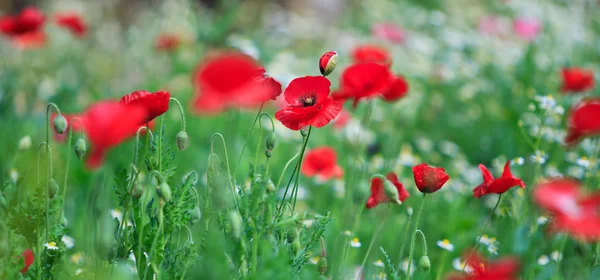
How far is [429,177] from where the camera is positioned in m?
1.24

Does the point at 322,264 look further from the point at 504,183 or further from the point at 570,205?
the point at 570,205

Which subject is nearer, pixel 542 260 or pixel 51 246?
pixel 51 246

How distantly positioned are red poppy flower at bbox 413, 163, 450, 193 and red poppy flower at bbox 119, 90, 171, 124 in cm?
51

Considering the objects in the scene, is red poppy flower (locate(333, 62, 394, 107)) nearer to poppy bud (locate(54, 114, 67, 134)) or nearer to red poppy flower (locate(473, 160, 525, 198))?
red poppy flower (locate(473, 160, 525, 198))

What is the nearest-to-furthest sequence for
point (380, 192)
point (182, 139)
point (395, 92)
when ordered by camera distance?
point (182, 139) → point (380, 192) → point (395, 92)

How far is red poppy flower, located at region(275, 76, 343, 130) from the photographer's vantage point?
3.91ft

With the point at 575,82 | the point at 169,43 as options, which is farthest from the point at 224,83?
the point at 169,43

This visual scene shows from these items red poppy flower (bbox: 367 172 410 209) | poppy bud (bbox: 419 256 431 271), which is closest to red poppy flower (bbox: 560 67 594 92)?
red poppy flower (bbox: 367 172 410 209)

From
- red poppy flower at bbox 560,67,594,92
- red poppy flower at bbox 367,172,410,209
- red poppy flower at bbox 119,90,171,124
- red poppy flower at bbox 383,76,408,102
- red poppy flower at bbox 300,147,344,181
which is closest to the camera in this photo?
red poppy flower at bbox 119,90,171,124

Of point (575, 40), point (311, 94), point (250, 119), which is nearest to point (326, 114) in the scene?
point (311, 94)

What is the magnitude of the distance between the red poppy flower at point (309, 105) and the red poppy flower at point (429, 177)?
0.69 feet

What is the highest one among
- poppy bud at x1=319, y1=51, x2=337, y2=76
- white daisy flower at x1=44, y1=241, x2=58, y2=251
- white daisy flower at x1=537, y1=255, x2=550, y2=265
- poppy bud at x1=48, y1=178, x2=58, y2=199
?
poppy bud at x1=319, y1=51, x2=337, y2=76

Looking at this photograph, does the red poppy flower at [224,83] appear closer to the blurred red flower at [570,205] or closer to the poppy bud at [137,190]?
the poppy bud at [137,190]

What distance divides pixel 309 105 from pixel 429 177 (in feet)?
0.94
